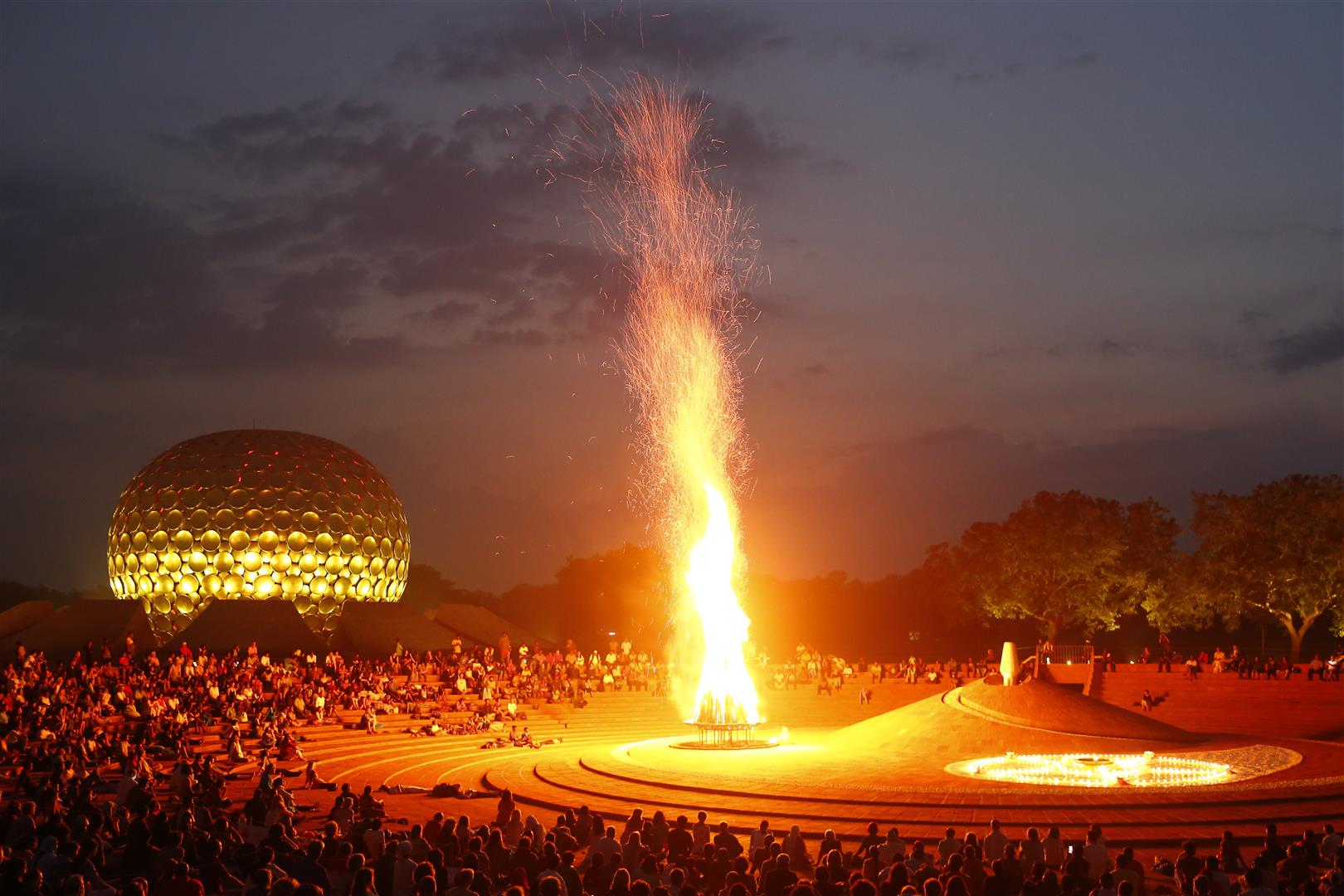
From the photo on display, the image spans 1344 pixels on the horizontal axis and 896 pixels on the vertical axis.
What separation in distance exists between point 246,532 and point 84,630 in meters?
6.19

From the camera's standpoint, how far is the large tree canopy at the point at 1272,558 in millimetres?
42688

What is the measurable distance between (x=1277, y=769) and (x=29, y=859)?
65.8 feet

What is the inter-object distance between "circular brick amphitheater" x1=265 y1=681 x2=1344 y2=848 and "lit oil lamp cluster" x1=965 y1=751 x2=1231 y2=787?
504mm

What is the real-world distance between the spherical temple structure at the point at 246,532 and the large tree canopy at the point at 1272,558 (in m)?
31.5

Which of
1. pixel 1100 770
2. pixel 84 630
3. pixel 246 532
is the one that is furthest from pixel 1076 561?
pixel 84 630

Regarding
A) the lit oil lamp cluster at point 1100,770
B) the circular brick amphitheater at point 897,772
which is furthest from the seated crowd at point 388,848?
the lit oil lamp cluster at point 1100,770

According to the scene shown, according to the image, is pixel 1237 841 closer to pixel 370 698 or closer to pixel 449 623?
pixel 370 698

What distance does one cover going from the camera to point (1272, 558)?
43719 mm

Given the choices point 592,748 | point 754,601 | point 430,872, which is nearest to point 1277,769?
point 592,748

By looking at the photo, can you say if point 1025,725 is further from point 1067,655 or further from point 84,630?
point 84,630

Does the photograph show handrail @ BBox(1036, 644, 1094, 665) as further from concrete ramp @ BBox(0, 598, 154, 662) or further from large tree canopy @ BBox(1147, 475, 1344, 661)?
concrete ramp @ BBox(0, 598, 154, 662)

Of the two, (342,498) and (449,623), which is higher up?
(342,498)

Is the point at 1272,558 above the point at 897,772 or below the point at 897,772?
above

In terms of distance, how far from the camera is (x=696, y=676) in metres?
41.8
